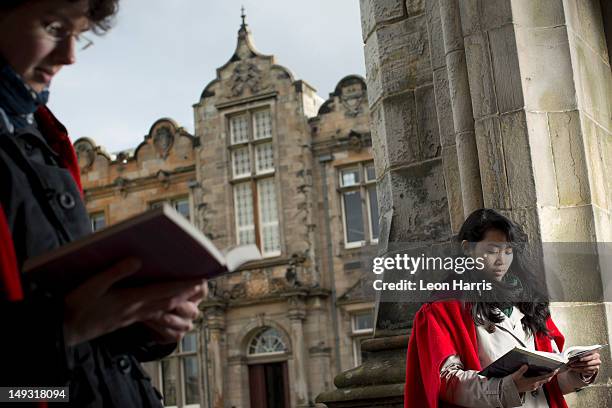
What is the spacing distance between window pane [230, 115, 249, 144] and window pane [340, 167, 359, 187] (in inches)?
95.1

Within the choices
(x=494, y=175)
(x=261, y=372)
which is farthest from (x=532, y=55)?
(x=261, y=372)

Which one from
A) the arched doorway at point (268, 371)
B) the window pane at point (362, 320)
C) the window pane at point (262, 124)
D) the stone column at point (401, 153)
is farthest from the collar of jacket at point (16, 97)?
the window pane at point (262, 124)

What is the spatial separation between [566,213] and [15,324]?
2836 mm

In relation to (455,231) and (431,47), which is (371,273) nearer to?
(455,231)

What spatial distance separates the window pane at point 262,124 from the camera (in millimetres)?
19000

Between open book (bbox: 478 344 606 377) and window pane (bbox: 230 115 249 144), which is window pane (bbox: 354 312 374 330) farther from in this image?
open book (bbox: 478 344 606 377)

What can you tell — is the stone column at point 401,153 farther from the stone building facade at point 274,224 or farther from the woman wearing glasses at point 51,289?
the stone building facade at point 274,224

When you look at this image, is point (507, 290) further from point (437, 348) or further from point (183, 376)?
point (183, 376)

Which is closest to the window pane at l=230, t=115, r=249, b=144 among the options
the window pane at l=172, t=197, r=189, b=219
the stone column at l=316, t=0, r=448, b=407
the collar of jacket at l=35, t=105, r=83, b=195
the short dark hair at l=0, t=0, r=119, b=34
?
the window pane at l=172, t=197, r=189, b=219

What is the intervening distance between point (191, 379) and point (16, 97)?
18.4m

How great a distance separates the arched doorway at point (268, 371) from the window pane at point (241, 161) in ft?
11.1

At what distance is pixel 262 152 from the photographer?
62.2 ft

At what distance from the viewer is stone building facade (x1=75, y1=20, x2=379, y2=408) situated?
57.7 feet

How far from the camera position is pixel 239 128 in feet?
63.4
